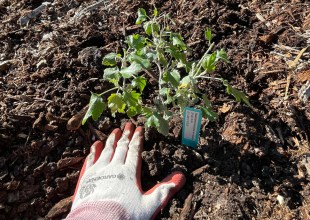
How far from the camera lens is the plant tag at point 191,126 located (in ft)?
5.59

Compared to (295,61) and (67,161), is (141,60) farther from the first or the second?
(295,61)

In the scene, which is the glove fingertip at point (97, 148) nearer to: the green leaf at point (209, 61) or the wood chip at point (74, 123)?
the wood chip at point (74, 123)

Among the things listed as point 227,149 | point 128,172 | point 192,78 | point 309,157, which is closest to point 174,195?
point 128,172

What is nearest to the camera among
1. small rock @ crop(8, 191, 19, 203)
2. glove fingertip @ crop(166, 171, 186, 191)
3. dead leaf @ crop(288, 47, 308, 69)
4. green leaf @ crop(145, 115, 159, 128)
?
green leaf @ crop(145, 115, 159, 128)

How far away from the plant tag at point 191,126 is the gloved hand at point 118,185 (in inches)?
7.5

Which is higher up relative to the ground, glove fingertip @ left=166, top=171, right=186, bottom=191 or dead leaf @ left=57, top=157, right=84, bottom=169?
dead leaf @ left=57, top=157, right=84, bottom=169

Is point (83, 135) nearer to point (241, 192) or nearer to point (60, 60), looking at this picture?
point (60, 60)

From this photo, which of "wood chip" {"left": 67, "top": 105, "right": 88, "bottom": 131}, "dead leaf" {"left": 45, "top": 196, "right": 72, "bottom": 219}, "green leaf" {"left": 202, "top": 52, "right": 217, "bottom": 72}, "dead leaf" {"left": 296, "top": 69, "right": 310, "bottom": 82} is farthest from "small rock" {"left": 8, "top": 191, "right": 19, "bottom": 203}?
A: "dead leaf" {"left": 296, "top": 69, "right": 310, "bottom": 82}

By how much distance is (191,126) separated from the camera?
1.79m

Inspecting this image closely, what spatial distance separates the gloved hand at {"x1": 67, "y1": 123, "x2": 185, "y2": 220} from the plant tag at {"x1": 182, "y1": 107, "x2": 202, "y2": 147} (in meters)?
0.19

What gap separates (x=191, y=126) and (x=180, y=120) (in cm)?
32

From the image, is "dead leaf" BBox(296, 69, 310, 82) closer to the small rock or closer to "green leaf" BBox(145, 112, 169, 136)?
"green leaf" BBox(145, 112, 169, 136)

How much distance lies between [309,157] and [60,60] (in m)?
1.74

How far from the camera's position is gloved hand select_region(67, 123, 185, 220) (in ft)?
5.64
